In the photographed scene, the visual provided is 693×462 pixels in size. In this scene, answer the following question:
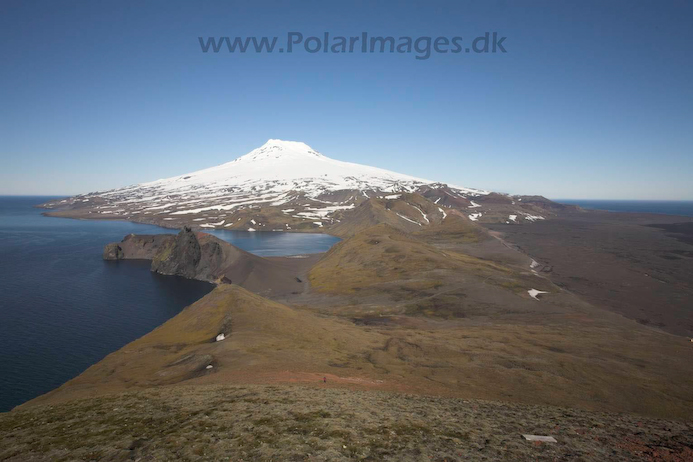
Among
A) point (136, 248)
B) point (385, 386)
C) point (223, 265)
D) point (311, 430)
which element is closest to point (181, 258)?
point (223, 265)

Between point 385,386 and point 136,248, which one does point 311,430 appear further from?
point 136,248

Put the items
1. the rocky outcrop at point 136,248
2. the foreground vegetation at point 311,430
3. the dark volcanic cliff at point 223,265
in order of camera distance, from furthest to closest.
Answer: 1. the rocky outcrop at point 136,248
2. the dark volcanic cliff at point 223,265
3. the foreground vegetation at point 311,430

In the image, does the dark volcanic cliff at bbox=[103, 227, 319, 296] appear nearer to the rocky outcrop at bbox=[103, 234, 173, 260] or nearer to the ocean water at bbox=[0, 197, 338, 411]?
the rocky outcrop at bbox=[103, 234, 173, 260]

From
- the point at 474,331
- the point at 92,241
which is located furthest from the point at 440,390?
the point at 92,241

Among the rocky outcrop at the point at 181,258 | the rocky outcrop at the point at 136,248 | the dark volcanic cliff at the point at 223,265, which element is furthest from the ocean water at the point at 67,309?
the rocky outcrop at the point at 136,248

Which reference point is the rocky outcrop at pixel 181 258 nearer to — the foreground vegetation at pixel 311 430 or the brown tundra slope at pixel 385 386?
the brown tundra slope at pixel 385 386
